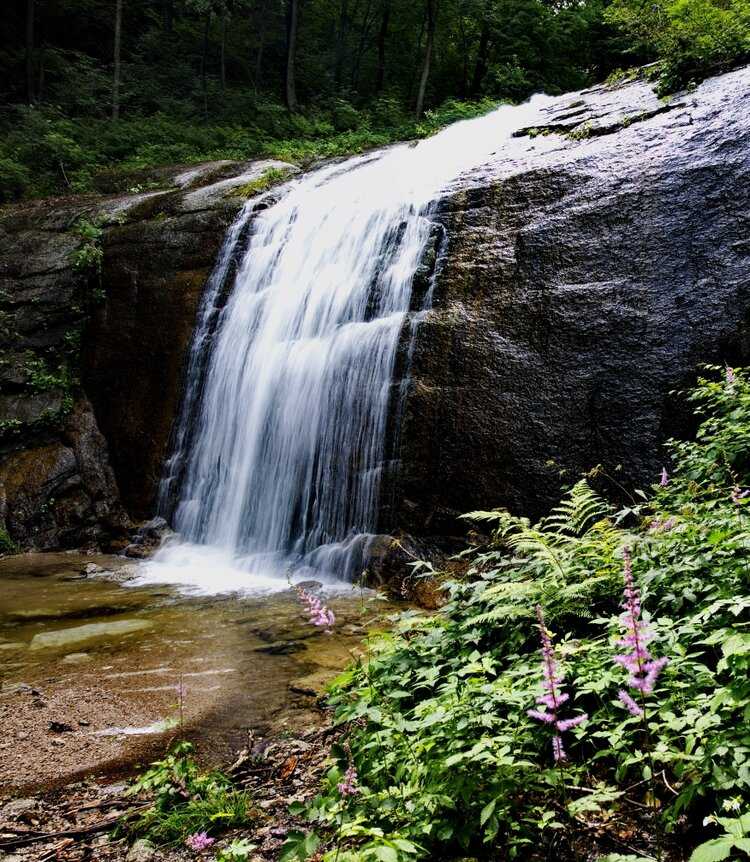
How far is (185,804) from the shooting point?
2.48m

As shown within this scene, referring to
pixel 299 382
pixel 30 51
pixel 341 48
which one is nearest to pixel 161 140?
pixel 30 51

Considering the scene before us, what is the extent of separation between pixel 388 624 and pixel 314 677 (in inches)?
44.3

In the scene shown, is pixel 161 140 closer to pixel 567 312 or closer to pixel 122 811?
pixel 567 312

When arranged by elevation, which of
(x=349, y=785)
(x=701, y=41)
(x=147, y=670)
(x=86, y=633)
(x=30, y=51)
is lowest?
(x=86, y=633)

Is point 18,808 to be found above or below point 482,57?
below

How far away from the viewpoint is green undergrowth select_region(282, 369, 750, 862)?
166 cm

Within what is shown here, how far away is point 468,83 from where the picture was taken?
22.6 metres

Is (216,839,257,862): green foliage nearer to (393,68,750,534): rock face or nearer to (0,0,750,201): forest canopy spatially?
(393,68,750,534): rock face

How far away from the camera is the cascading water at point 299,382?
691cm

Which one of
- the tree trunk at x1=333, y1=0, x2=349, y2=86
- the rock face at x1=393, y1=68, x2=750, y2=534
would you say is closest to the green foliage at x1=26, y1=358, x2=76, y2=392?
the rock face at x1=393, y1=68, x2=750, y2=534

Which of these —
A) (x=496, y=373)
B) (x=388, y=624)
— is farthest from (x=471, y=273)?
(x=388, y=624)

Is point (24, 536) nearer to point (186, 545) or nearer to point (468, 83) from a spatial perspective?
point (186, 545)

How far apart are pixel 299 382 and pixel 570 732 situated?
6.08 m

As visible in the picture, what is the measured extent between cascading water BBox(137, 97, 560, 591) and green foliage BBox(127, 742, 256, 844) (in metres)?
3.80
